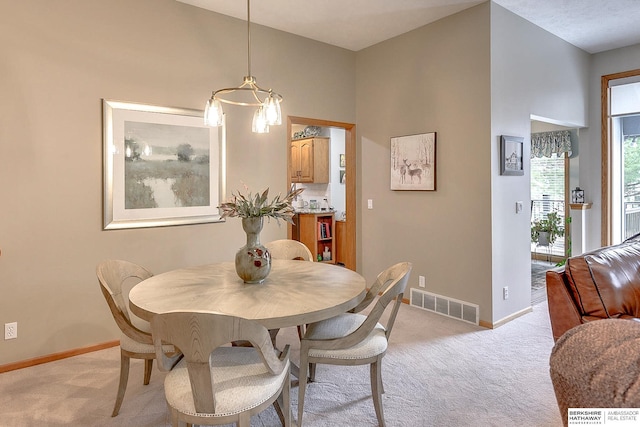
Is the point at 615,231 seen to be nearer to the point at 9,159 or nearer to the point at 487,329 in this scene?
the point at 487,329

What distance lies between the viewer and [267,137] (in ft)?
13.3

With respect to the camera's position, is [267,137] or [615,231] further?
[615,231]

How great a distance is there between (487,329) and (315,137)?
4.42 m

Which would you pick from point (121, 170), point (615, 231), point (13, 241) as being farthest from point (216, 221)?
point (615, 231)

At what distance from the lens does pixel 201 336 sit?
1.39 metres

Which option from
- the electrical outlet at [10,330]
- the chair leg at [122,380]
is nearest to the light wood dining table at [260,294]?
the chair leg at [122,380]

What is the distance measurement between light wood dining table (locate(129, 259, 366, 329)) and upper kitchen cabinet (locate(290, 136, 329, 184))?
4.45 metres

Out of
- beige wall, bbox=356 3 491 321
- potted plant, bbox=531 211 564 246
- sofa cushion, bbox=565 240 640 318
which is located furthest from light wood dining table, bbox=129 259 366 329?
potted plant, bbox=531 211 564 246

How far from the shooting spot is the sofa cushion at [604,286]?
6.67 feet

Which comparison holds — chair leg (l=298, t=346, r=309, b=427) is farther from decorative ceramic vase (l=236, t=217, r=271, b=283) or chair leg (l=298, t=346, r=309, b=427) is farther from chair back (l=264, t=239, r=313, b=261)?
chair back (l=264, t=239, r=313, b=261)

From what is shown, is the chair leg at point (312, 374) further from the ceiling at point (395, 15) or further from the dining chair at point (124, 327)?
the ceiling at point (395, 15)

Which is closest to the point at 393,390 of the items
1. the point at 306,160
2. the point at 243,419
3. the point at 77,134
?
the point at 243,419

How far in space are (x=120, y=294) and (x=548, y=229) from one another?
635cm

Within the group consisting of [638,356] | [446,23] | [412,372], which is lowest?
[412,372]
